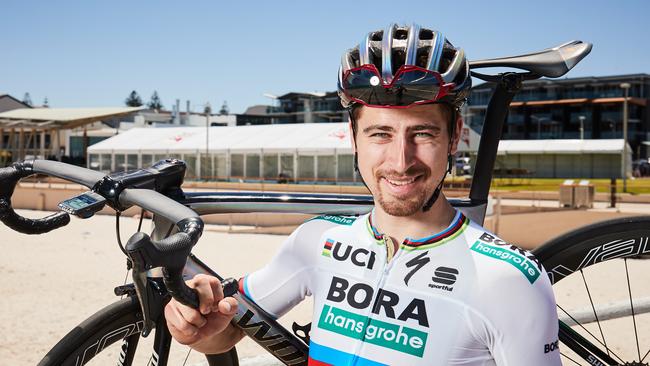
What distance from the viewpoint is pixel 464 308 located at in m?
1.61

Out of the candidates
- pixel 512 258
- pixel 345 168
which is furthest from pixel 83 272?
pixel 345 168

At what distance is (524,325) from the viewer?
1508mm

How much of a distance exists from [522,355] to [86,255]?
11032 mm

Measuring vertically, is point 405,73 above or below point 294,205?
above

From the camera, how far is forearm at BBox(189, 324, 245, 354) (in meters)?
2.02

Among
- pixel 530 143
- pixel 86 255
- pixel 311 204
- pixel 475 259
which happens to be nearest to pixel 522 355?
pixel 475 259

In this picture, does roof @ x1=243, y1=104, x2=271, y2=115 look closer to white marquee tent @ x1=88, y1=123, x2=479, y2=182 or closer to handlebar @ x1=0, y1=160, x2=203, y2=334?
white marquee tent @ x1=88, y1=123, x2=479, y2=182

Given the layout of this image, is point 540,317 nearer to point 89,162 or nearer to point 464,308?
point 464,308

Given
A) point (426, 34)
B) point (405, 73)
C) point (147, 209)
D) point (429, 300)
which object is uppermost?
point (426, 34)

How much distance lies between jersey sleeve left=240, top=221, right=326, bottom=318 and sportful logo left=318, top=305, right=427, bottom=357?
212 mm

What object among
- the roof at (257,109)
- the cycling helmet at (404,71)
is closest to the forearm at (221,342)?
the cycling helmet at (404,71)

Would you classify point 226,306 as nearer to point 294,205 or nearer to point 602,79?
point 294,205

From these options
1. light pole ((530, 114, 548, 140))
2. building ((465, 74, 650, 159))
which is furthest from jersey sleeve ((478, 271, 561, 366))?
light pole ((530, 114, 548, 140))

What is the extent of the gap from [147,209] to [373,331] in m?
0.74
